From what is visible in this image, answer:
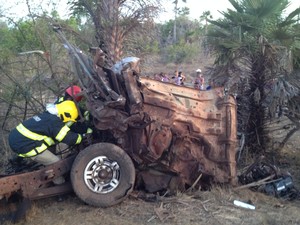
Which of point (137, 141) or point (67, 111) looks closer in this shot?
point (67, 111)

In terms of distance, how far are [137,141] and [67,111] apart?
43.8 inches

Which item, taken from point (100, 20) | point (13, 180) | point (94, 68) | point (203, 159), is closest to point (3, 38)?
point (100, 20)

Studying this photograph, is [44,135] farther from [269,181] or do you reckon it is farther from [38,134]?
[269,181]

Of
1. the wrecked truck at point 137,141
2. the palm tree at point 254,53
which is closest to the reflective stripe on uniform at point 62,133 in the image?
the wrecked truck at point 137,141

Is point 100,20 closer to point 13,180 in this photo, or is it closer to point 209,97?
point 209,97

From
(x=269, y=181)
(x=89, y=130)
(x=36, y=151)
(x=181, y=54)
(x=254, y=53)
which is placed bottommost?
(x=181, y=54)

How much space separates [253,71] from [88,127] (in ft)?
16.2

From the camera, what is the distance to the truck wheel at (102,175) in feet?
19.9

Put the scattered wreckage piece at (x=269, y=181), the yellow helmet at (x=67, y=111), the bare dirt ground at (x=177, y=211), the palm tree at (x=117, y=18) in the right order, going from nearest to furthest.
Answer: the bare dirt ground at (x=177, y=211) < the yellow helmet at (x=67, y=111) < the scattered wreckage piece at (x=269, y=181) < the palm tree at (x=117, y=18)

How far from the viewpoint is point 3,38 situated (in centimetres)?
1046

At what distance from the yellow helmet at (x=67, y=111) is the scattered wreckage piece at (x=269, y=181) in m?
2.85

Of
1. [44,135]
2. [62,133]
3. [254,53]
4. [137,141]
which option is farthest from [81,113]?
[254,53]

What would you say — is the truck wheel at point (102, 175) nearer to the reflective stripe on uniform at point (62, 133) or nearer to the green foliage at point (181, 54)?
the reflective stripe on uniform at point (62, 133)

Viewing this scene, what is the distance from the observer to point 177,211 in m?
5.95
